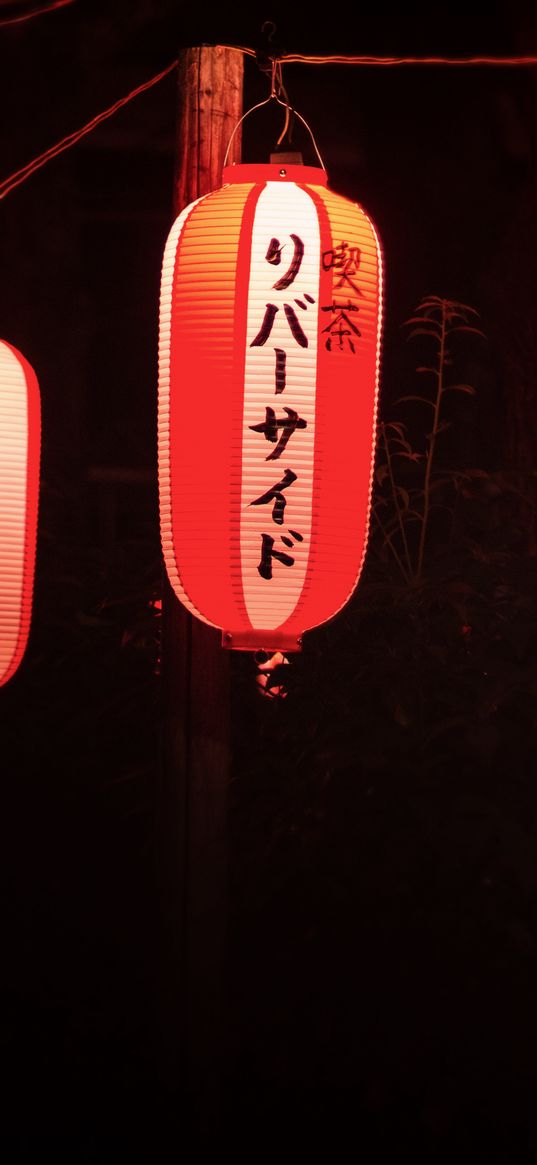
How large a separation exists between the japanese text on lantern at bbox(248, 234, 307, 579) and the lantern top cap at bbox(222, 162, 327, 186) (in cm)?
48

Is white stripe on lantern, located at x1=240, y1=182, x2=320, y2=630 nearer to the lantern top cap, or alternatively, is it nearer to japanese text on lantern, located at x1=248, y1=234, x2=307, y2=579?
japanese text on lantern, located at x1=248, y1=234, x2=307, y2=579

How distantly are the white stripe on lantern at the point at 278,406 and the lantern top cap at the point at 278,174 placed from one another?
283 mm

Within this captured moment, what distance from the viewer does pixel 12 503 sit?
211 inches

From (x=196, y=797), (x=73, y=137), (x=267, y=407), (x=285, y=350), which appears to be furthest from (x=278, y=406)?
(x=73, y=137)

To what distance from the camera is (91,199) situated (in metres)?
11.1

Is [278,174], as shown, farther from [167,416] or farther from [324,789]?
[324,789]

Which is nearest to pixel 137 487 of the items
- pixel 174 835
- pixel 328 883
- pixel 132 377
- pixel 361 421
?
pixel 132 377

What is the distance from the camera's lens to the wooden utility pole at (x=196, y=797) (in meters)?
5.22

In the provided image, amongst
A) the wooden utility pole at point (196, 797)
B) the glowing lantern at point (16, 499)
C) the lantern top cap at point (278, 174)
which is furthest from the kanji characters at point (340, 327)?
the glowing lantern at point (16, 499)

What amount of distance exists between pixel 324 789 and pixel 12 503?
6.24ft

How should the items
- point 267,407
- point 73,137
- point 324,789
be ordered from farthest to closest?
1. point 324,789
2. point 73,137
3. point 267,407

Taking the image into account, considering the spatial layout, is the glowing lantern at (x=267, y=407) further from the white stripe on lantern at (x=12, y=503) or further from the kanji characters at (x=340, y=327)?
the white stripe on lantern at (x=12, y=503)

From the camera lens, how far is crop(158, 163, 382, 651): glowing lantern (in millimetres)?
4254

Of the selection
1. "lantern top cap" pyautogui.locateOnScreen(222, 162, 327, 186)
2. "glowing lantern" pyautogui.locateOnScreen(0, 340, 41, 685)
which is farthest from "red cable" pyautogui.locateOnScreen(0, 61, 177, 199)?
"lantern top cap" pyautogui.locateOnScreen(222, 162, 327, 186)
